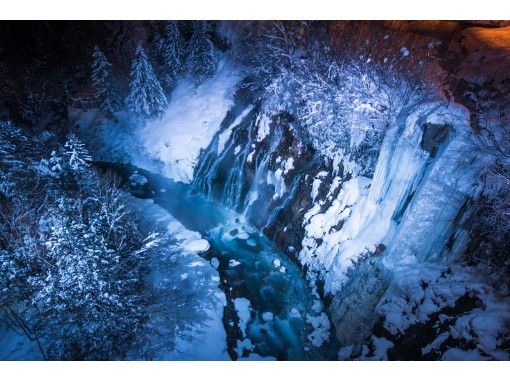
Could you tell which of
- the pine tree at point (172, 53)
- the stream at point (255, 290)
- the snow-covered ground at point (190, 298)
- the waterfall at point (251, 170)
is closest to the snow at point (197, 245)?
the snow-covered ground at point (190, 298)

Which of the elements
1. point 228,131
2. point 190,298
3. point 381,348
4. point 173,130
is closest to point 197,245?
point 190,298

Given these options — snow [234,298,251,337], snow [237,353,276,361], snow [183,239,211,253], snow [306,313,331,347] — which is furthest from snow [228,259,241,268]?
snow [237,353,276,361]

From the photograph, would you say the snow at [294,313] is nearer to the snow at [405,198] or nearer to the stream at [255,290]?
the stream at [255,290]

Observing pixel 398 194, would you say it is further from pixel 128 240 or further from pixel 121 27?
pixel 121 27

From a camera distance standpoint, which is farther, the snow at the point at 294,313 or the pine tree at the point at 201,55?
the pine tree at the point at 201,55
